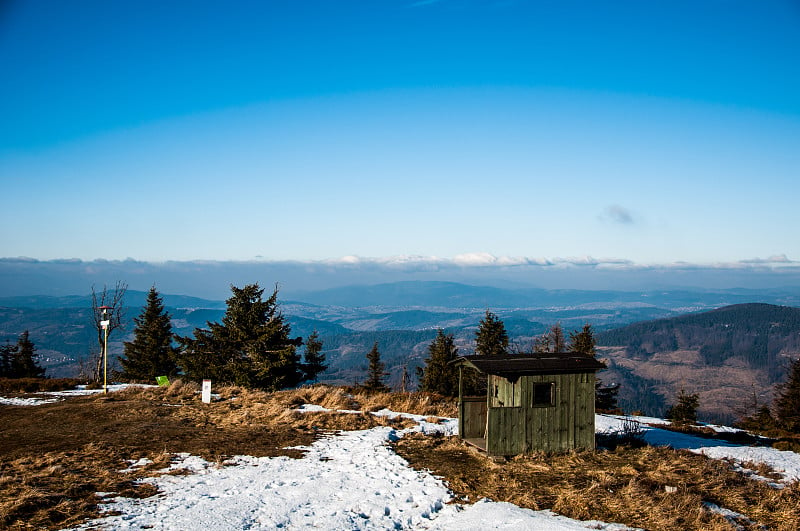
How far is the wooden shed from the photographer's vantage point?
43.8ft

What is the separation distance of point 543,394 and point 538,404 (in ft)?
1.13

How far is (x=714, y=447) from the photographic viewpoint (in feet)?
55.1

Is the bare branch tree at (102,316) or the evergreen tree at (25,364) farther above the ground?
the bare branch tree at (102,316)

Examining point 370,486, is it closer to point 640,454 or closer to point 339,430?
point 339,430

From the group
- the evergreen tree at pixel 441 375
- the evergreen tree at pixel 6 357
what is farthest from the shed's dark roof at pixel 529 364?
the evergreen tree at pixel 6 357

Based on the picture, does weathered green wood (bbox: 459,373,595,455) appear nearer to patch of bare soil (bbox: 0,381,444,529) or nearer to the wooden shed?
the wooden shed

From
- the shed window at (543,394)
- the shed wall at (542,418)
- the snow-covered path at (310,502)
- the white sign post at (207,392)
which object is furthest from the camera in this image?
the white sign post at (207,392)

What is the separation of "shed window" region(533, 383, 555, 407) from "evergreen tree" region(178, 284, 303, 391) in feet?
55.5

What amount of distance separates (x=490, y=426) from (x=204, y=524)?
744cm

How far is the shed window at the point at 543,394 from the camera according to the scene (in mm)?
13664

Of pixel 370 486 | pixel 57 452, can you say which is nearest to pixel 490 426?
pixel 370 486

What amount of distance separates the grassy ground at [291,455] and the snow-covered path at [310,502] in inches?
21.9

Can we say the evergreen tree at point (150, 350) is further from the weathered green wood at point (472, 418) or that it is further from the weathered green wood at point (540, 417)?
the weathered green wood at point (540, 417)

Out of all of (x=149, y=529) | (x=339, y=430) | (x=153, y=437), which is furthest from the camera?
(x=339, y=430)
